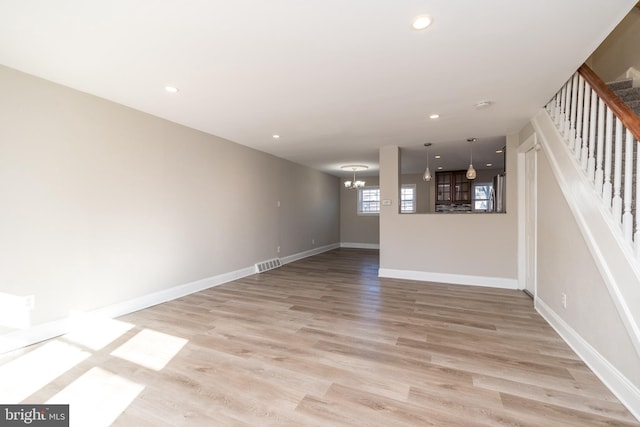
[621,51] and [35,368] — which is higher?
[621,51]

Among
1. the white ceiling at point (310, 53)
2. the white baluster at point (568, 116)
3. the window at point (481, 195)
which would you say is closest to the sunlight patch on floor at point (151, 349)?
the white ceiling at point (310, 53)

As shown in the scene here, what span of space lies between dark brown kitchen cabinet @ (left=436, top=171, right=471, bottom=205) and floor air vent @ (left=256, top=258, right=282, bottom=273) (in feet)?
17.3

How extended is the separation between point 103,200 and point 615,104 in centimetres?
465

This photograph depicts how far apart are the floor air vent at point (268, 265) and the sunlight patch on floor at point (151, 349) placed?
275 centimetres

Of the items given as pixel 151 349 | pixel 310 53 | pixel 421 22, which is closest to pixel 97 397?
pixel 151 349

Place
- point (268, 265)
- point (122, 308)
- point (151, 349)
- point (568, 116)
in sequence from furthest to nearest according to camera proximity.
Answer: point (268, 265) → point (122, 308) → point (568, 116) → point (151, 349)

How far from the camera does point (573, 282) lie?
2457mm

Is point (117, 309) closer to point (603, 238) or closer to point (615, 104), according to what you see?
point (603, 238)

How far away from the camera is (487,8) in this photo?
166cm

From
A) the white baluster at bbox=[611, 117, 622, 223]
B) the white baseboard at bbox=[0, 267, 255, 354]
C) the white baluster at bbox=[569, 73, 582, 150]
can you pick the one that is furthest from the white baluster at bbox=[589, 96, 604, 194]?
the white baseboard at bbox=[0, 267, 255, 354]

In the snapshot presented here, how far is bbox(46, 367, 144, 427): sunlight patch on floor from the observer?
1573 mm

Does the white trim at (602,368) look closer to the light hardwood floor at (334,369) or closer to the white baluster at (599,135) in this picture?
the light hardwood floor at (334,369)

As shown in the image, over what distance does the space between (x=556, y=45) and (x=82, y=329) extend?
4.91 m

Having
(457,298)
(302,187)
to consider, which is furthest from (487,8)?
(302,187)
